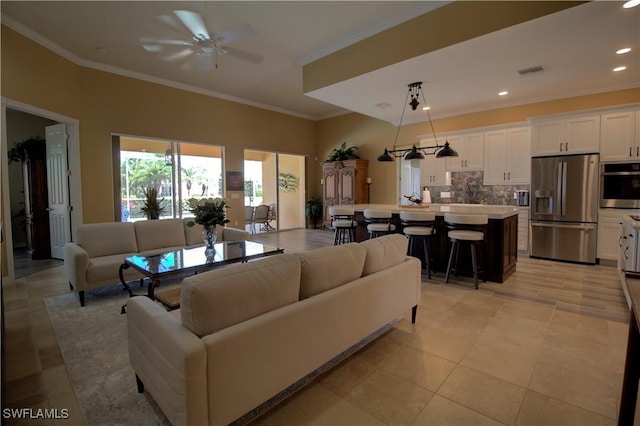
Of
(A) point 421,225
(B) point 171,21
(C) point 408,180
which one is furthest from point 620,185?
(B) point 171,21

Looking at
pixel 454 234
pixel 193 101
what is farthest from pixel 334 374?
pixel 193 101

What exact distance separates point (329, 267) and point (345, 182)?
683 centimetres

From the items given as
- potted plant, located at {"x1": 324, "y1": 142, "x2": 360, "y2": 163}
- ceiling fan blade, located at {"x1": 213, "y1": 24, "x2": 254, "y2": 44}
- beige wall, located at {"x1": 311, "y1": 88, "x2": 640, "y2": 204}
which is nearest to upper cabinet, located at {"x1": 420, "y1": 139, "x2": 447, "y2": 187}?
beige wall, located at {"x1": 311, "y1": 88, "x2": 640, "y2": 204}

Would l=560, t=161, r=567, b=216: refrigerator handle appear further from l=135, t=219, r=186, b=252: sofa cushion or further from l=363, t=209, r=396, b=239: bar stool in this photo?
l=135, t=219, r=186, b=252: sofa cushion

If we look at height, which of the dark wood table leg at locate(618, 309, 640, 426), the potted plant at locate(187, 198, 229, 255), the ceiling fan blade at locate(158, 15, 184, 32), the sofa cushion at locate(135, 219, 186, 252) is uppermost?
the ceiling fan blade at locate(158, 15, 184, 32)

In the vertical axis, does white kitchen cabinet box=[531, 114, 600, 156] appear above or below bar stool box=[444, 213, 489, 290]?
above

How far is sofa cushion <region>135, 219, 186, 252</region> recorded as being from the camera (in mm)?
4328

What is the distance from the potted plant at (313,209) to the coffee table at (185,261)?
223 inches

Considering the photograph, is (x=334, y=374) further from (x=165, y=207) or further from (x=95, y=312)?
(x=165, y=207)

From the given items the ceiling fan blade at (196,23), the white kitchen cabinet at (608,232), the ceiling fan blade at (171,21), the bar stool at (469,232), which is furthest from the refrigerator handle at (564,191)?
the ceiling fan blade at (171,21)

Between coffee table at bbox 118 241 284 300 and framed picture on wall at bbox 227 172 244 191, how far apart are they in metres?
3.95

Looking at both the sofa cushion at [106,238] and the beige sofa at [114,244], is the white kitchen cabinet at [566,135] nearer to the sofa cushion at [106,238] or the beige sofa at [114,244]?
the beige sofa at [114,244]

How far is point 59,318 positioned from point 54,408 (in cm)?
162

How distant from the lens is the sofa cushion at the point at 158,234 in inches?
170
